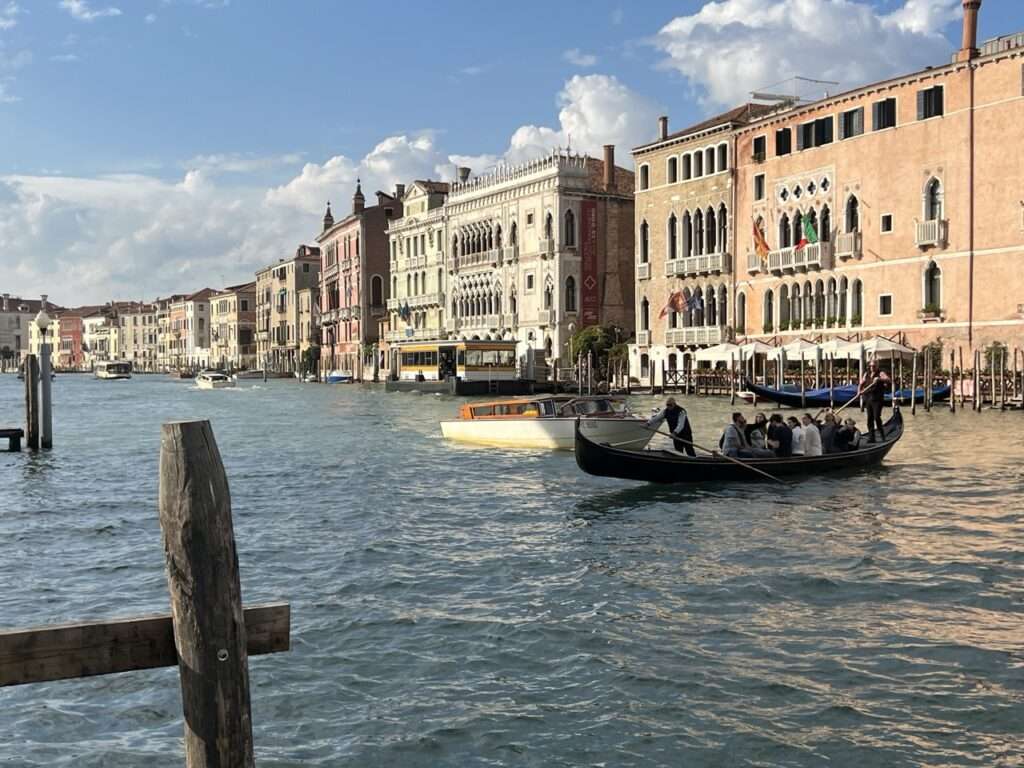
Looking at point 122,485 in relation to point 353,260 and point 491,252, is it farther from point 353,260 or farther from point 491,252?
point 353,260

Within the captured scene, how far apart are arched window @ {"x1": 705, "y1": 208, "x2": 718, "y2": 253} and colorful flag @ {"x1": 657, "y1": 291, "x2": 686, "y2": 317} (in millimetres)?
1862

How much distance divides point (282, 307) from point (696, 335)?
51.6 m

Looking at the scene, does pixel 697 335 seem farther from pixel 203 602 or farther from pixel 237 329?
pixel 237 329

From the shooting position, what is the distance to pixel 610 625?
6.91 metres

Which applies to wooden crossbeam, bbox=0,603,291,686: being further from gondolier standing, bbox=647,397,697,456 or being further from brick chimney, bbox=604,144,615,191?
brick chimney, bbox=604,144,615,191

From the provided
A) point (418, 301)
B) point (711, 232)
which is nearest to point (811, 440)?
point (711, 232)

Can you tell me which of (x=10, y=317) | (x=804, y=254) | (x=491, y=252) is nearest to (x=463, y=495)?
(x=804, y=254)

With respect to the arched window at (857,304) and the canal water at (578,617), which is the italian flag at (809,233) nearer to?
the arched window at (857,304)

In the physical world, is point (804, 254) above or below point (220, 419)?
above

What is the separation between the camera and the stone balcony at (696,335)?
118 feet

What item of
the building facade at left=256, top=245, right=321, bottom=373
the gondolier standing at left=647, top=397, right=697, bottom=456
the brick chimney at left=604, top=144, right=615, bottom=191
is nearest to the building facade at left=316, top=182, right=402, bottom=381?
the building facade at left=256, top=245, right=321, bottom=373

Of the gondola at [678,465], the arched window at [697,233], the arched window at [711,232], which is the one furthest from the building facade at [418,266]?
the gondola at [678,465]

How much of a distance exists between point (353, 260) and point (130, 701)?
60.1 meters

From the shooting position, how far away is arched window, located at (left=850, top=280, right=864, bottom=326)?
30.5m
